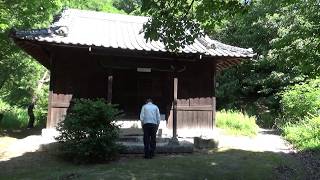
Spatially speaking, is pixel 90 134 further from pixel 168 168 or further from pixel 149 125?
pixel 168 168

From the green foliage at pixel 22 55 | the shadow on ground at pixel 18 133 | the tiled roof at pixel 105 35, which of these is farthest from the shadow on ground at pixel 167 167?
the shadow on ground at pixel 18 133

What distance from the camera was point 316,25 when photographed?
11148 millimetres

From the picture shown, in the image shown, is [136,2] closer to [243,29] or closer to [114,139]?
[243,29]

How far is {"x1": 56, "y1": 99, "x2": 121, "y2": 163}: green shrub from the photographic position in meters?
13.3

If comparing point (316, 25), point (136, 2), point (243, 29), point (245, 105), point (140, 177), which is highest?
point (136, 2)

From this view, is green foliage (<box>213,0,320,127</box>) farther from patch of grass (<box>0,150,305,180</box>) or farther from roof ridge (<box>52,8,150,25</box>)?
patch of grass (<box>0,150,305,180</box>)

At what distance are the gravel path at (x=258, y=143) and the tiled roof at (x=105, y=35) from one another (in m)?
3.53

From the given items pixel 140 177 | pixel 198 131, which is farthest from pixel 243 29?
pixel 140 177

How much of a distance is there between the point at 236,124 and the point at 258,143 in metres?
3.25

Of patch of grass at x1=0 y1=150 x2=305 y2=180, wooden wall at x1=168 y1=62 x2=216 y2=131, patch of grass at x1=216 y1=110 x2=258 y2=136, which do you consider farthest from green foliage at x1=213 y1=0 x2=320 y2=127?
patch of grass at x1=0 y1=150 x2=305 y2=180

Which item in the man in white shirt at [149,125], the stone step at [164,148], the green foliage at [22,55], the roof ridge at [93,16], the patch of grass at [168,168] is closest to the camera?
the patch of grass at [168,168]

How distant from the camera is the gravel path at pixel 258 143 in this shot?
16964mm

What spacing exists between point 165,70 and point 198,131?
3089mm

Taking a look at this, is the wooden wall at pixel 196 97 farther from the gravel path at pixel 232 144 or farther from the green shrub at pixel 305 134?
the green shrub at pixel 305 134
